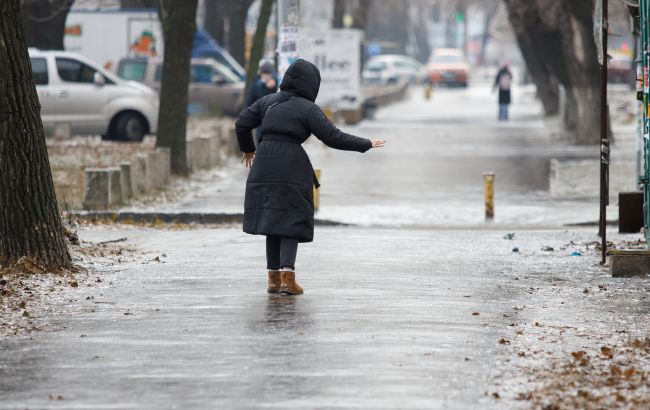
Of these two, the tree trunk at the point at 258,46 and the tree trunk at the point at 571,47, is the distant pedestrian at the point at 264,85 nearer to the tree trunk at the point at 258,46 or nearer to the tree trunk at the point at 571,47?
the tree trunk at the point at 258,46

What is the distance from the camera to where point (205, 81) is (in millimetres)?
38625

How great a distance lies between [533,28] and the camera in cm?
3644

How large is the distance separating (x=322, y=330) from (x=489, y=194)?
978 centimetres

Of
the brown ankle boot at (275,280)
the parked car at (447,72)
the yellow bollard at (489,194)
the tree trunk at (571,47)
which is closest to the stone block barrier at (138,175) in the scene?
the yellow bollard at (489,194)

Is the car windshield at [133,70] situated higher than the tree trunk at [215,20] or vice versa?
the tree trunk at [215,20]

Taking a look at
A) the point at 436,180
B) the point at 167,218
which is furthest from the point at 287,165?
the point at 436,180

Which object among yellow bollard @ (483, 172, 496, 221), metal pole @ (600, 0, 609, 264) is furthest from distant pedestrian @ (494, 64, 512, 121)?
metal pole @ (600, 0, 609, 264)

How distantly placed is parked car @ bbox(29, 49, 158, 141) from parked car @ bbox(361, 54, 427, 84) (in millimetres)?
49857

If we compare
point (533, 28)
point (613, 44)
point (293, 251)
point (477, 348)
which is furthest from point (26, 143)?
point (613, 44)

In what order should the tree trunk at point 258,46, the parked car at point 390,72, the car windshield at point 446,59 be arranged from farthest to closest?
the parked car at point 390,72 → the car windshield at point 446,59 → the tree trunk at point 258,46

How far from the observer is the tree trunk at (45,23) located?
29938 mm

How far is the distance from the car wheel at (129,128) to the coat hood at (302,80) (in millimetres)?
18836

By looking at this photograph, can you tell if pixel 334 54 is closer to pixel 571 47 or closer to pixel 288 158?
pixel 571 47

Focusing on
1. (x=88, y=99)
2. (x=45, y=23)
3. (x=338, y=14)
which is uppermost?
(x=338, y=14)
